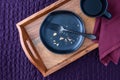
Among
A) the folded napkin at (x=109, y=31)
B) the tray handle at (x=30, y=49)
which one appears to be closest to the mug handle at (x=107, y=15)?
the folded napkin at (x=109, y=31)

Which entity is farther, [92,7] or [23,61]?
[23,61]

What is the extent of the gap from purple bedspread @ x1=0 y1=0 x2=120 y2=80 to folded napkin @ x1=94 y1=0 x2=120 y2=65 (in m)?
0.24

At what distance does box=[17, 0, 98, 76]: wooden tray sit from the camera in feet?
3.17

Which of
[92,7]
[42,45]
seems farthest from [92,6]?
[42,45]

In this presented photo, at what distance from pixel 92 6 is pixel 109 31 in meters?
0.11

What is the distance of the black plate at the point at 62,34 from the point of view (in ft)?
3.20

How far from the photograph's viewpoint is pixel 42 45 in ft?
3.23

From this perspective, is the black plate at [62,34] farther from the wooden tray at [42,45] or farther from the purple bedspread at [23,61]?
the purple bedspread at [23,61]

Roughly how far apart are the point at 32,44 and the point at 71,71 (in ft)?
1.01

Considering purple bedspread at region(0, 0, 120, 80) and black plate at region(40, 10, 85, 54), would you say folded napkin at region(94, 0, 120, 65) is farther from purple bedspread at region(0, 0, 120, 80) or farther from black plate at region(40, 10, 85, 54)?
purple bedspread at region(0, 0, 120, 80)

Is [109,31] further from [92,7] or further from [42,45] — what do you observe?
[42,45]

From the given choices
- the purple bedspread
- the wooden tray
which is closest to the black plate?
the wooden tray

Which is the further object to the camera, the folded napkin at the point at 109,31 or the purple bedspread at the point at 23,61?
the purple bedspread at the point at 23,61

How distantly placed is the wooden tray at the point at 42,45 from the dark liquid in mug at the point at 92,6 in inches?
1.5
